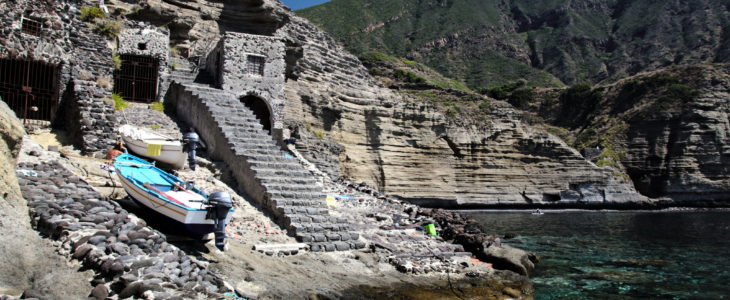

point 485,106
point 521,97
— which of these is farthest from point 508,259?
point 521,97

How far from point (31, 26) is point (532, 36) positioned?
9423 centimetres

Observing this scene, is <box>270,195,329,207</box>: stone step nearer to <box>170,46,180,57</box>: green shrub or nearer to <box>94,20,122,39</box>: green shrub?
<box>94,20,122,39</box>: green shrub

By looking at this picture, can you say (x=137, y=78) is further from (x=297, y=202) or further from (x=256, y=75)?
(x=297, y=202)

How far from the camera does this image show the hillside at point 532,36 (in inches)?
3174

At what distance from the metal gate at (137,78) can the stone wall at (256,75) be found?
8.05ft

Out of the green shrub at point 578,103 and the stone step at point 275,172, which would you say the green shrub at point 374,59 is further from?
the stone step at point 275,172

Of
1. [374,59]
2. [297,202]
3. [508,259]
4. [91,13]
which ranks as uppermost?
[374,59]

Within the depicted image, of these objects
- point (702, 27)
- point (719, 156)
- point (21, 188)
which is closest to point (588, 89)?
point (719, 156)

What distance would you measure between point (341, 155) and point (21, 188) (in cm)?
2569

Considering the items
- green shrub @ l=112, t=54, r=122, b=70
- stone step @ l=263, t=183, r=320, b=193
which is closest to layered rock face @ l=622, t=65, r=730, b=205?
stone step @ l=263, t=183, r=320, b=193

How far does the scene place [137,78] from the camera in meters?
18.3

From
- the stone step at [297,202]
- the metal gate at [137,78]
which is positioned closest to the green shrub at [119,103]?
the metal gate at [137,78]

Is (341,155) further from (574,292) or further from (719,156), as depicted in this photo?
(719,156)

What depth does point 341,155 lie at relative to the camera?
3338cm
